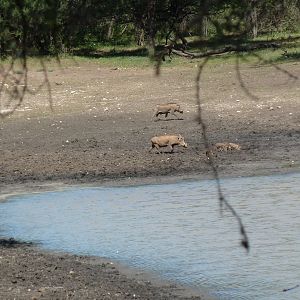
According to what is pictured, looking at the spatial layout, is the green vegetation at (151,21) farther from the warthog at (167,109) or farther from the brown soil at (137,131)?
the warthog at (167,109)

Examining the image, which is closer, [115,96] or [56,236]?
[56,236]

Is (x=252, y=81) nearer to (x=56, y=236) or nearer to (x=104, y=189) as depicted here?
(x=104, y=189)

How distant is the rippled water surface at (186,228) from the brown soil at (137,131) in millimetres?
674

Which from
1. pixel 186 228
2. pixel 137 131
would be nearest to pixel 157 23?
pixel 186 228

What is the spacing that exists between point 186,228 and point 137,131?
5512 mm

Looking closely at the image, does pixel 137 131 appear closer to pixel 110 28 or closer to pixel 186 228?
pixel 186 228

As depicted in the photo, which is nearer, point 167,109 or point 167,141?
point 167,141

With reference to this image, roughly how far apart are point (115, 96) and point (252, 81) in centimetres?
244

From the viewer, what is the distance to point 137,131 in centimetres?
1628

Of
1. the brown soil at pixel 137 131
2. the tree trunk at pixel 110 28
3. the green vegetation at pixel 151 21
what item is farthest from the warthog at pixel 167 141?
the green vegetation at pixel 151 21

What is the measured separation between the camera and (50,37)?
7.98ft

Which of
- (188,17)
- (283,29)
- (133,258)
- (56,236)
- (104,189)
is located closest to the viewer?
(188,17)

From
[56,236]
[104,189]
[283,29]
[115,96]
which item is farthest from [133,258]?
[115,96]

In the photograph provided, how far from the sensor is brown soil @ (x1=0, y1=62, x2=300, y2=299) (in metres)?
14.2
